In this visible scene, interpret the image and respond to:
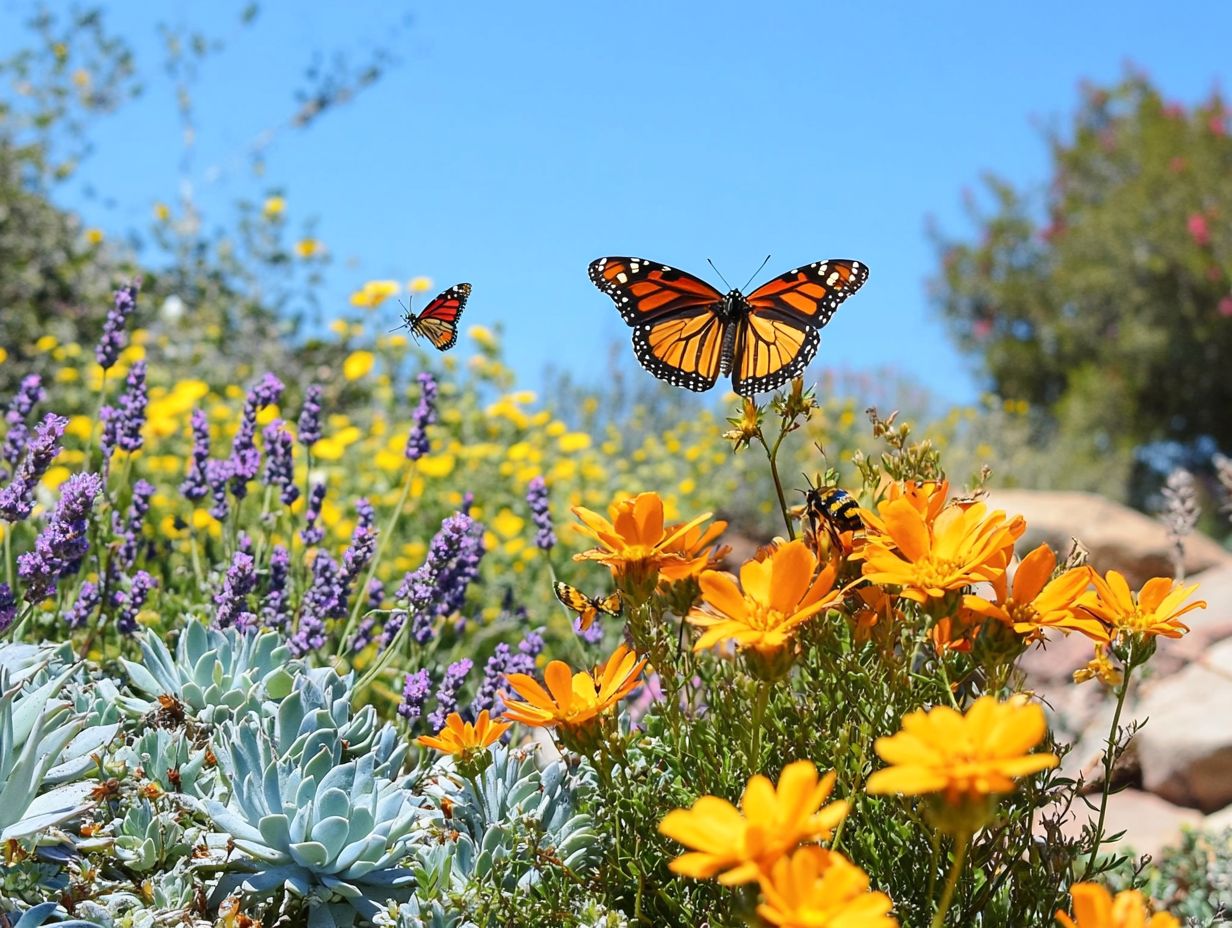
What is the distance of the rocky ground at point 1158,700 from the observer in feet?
14.1

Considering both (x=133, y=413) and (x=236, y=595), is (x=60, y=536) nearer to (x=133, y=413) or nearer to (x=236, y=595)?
(x=236, y=595)

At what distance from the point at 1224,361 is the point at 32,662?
1764 centimetres

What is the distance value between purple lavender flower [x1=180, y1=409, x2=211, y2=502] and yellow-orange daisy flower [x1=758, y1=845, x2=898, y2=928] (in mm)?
2215

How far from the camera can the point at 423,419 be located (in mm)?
2977

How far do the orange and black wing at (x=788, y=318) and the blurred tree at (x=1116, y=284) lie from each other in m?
13.9

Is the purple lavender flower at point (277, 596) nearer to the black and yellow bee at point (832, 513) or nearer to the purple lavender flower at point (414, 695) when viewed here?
the purple lavender flower at point (414, 695)

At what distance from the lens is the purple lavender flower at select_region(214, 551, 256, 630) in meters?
2.44

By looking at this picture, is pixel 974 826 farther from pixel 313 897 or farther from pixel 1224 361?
pixel 1224 361

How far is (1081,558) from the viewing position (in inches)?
77.8

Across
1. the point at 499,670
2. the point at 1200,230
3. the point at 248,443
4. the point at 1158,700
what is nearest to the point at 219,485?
the point at 248,443

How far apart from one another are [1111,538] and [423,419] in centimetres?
588

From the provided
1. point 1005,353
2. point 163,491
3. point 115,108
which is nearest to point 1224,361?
point 1005,353

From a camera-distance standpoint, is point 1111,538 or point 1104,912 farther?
point 1111,538

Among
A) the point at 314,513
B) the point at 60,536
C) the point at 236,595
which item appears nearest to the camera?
the point at 60,536
